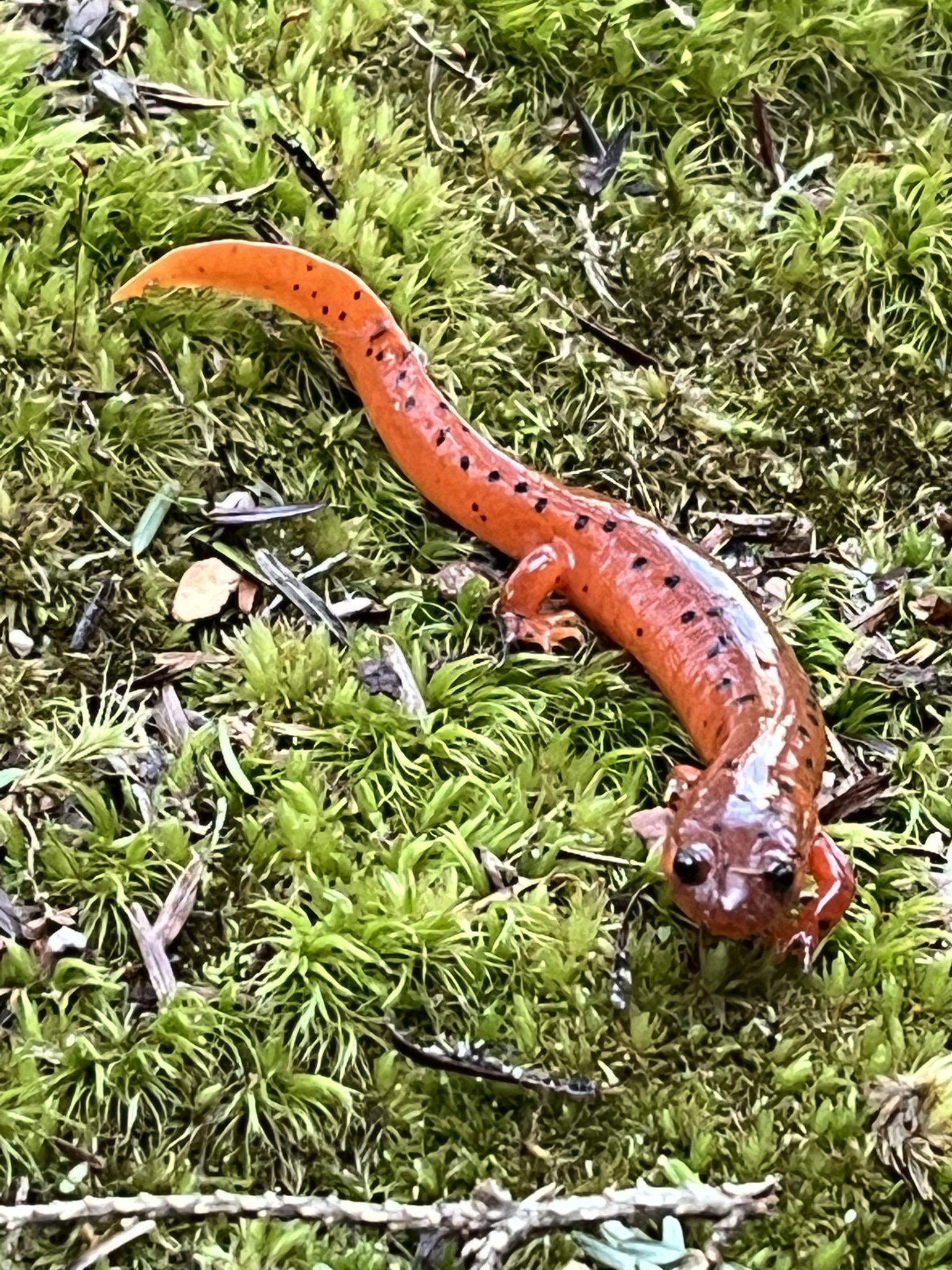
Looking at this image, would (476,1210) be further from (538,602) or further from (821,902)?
(538,602)

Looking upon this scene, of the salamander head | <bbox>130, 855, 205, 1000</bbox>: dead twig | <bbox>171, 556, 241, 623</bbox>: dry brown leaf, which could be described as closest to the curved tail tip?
<bbox>171, 556, 241, 623</bbox>: dry brown leaf

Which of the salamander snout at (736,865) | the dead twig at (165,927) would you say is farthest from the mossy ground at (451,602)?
the salamander snout at (736,865)

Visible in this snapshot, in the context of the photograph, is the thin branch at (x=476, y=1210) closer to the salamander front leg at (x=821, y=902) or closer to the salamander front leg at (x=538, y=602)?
the salamander front leg at (x=821, y=902)

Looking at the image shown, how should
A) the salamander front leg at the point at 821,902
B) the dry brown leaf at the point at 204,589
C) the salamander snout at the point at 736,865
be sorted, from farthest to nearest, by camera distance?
the dry brown leaf at the point at 204,589
the salamander front leg at the point at 821,902
the salamander snout at the point at 736,865

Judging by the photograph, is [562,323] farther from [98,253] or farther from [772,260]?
[98,253]

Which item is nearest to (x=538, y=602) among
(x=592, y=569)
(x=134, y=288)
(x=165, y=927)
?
(x=592, y=569)

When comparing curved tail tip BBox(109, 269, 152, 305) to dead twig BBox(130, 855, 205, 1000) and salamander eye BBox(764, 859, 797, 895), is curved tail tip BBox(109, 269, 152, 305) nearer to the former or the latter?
dead twig BBox(130, 855, 205, 1000)
